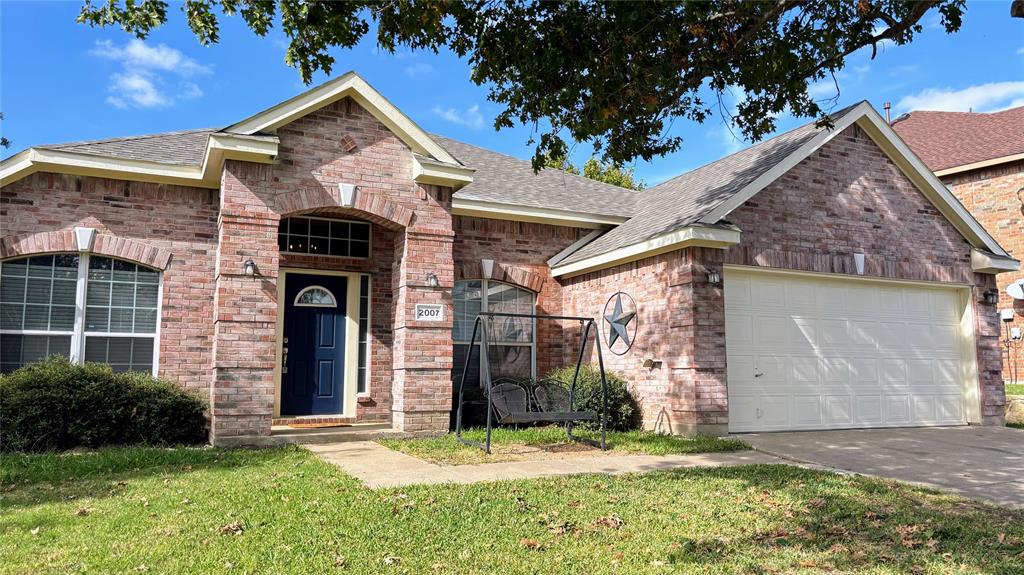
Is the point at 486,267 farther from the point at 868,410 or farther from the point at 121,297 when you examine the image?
the point at 868,410

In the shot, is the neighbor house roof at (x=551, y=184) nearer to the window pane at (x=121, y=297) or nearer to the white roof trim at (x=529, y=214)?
the white roof trim at (x=529, y=214)

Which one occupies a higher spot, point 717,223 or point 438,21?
point 438,21

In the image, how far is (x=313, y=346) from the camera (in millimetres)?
11562

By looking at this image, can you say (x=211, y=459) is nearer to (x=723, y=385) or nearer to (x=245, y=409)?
(x=245, y=409)

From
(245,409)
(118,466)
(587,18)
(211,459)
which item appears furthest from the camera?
(245,409)

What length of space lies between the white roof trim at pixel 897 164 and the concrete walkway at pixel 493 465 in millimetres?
4185

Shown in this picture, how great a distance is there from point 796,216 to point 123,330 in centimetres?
1043

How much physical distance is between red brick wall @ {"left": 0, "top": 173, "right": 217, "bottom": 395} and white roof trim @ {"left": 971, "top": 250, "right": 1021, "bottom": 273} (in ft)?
42.1

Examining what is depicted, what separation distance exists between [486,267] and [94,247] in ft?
19.8

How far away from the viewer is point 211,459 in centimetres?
809

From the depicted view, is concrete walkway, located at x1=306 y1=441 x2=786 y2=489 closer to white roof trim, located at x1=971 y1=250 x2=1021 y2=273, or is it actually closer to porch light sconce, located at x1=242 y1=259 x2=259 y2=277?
porch light sconce, located at x1=242 y1=259 x2=259 y2=277

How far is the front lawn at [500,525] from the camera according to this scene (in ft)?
14.3

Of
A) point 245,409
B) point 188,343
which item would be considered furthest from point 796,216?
point 188,343

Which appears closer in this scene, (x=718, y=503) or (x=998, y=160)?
(x=718, y=503)
